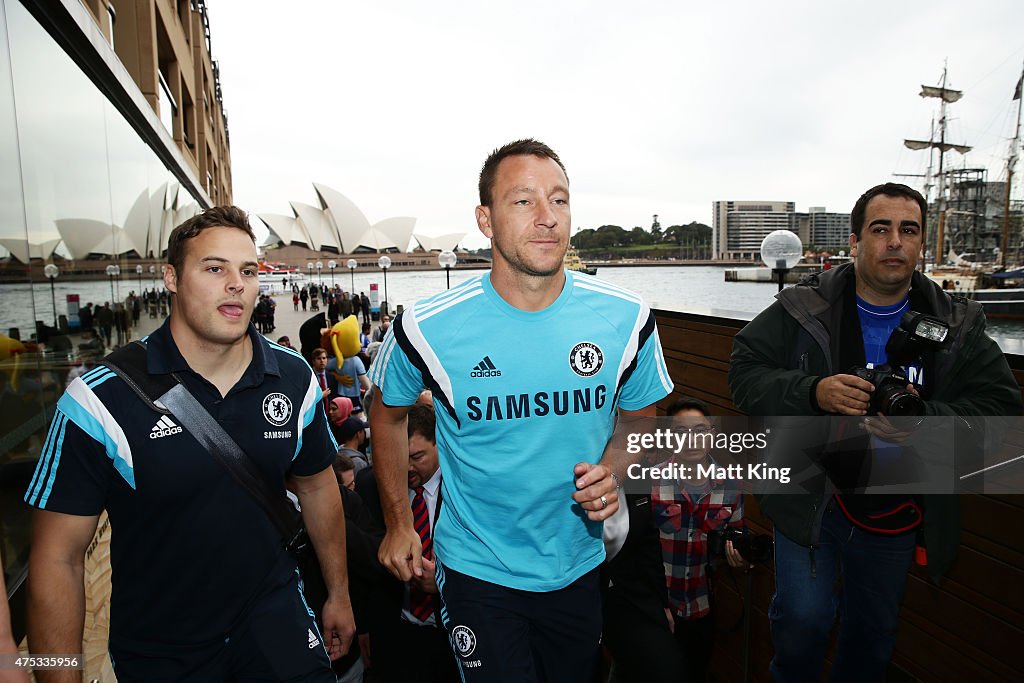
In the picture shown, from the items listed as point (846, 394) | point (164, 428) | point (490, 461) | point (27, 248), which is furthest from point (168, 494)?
point (846, 394)

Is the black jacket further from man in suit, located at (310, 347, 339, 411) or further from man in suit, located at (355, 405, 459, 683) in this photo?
man in suit, located at (310, 347, 339, 411)

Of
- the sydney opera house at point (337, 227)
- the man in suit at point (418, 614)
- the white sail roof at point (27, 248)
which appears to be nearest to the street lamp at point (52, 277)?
the white sail roof at point (27, 248)

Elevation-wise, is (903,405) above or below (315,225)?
below

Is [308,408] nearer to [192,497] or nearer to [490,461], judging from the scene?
[192,497]

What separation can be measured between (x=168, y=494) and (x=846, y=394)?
258 centimetres

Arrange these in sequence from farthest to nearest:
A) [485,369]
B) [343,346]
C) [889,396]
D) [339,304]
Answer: [339,304]
[343,346]
[889,396]
[485,369]

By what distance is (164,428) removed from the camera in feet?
6.61

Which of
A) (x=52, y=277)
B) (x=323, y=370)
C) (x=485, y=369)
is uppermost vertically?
(x=52, y=277)

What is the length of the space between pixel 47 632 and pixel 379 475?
1125 millimetres

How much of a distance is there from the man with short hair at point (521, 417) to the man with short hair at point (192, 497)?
0.44 m

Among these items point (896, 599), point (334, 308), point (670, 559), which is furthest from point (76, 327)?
point (334, 308)

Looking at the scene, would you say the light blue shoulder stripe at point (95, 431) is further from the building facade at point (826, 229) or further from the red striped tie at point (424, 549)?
the building facade at point (826, 229)

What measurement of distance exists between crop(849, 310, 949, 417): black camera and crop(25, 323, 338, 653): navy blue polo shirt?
7.55 feet

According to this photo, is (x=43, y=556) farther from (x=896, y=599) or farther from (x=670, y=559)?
(x=896, y=599)
